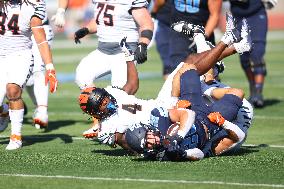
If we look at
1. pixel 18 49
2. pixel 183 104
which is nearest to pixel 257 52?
pixel 18 49

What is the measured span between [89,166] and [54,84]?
1216mm

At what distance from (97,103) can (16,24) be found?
1.71m

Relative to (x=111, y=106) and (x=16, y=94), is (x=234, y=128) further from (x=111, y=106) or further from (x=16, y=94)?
(x=16, y=94)

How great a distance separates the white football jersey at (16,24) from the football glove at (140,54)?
3.37 ft

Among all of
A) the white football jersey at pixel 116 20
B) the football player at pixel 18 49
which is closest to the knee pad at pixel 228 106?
the football player at pixel 18 49

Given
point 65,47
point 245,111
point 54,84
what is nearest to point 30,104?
point 54,84

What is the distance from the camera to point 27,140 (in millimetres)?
9758

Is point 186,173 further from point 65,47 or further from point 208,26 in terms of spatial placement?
point 65,47

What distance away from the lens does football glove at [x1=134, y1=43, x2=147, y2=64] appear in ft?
29.4

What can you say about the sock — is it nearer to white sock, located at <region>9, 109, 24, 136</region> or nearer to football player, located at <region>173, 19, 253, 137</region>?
football player, located at <region>173, 19, 253, 137</region>

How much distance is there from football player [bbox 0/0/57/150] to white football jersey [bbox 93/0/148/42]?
90 centimetres

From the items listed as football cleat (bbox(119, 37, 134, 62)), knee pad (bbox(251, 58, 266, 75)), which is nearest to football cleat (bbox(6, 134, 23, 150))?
football cleat (bbox(119, 37, 134, 62))

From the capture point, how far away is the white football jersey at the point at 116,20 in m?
9.82

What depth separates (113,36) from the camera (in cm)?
986
